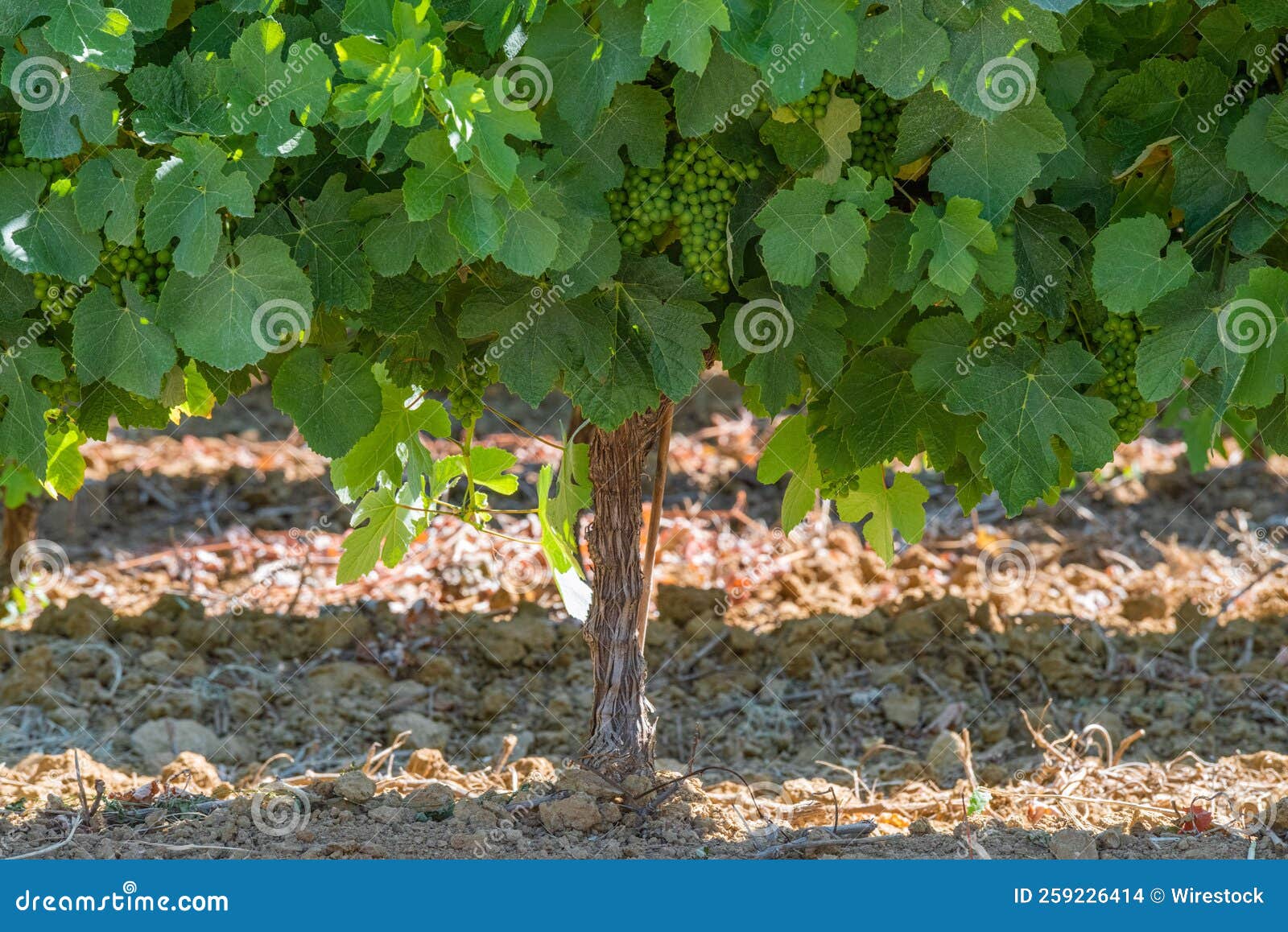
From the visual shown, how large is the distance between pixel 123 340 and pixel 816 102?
1.22 metres

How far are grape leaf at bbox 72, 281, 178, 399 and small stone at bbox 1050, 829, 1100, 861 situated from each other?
1971 millimetres

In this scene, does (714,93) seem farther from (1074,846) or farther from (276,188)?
(1074,846)

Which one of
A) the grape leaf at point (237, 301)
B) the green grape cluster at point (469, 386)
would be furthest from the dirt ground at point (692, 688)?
the grape leaf at point (237, 301)

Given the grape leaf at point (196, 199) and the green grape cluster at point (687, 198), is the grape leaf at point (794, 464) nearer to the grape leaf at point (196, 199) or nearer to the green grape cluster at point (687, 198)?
the green grape cluster at point (687, 198)

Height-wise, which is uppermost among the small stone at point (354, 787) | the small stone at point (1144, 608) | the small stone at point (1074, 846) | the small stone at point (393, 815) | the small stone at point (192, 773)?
the small stone at point (1144, 608)

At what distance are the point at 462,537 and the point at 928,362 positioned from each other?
353 cm

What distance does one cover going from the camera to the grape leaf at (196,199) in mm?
2051

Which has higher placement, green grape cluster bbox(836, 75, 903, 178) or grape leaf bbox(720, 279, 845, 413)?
green grape cluster bbox(836, 75, 903, 178)

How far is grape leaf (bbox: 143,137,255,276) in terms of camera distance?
2.05 m

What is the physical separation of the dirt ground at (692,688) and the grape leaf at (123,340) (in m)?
1.06

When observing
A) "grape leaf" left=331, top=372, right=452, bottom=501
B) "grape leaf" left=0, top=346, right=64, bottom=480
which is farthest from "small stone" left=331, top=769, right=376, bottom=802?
"grape leaf" left=0, top=346, right=64, bottom=480

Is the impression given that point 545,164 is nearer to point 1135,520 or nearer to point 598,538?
point 598,538

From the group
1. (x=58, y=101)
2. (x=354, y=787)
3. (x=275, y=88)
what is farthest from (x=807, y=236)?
(x=354, y=787)

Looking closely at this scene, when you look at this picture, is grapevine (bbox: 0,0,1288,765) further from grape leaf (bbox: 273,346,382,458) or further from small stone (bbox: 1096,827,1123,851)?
small stone (bbox: 1096,827,1123,851)
